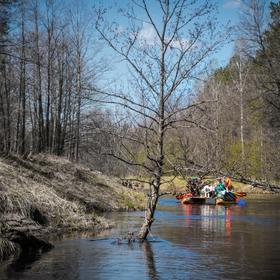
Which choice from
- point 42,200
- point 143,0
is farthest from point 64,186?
point 143,0

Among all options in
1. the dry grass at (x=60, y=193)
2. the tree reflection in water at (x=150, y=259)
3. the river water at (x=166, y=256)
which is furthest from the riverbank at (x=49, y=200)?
the tree reflection in water at (x=150, y=259)

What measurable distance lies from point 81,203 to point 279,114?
55.4ft

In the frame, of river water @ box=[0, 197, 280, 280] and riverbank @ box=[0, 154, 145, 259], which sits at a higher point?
riverbank @ box=[0, 154, 145, 259]

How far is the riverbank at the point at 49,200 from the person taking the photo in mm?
14078

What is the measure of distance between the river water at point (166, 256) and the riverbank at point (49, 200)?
777 millimetres

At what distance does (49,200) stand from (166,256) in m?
6.49

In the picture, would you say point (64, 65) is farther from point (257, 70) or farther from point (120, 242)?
point (120, 242)

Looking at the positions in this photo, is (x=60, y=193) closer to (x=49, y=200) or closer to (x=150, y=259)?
(x=49, y=200)

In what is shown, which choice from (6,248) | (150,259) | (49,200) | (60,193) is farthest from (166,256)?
(60,193)

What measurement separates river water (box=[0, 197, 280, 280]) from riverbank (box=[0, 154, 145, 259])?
78 centimetres

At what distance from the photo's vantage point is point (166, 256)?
13656 mm

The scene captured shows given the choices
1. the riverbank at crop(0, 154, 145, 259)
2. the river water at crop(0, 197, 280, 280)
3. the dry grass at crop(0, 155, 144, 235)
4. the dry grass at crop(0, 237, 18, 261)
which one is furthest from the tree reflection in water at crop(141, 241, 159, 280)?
the dry grass at crop(0, 155, 144, 235)

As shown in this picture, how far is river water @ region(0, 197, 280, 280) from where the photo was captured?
11469 millimetres

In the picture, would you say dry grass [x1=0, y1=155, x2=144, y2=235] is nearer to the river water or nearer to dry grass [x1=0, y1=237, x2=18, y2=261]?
the river water
